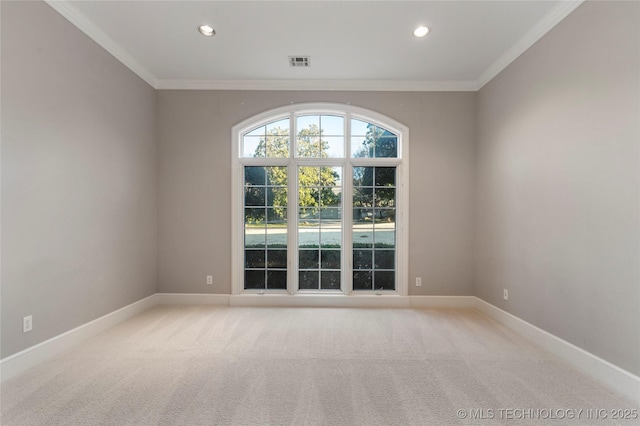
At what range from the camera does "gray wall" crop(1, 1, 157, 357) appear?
2.15m

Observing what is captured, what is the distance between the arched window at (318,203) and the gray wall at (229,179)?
232 mm

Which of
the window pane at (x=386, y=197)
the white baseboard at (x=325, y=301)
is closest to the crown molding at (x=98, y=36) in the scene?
the white baseboard at (x=325, y=301)

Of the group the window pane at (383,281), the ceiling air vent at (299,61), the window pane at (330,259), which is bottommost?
the window pane at (383,281)

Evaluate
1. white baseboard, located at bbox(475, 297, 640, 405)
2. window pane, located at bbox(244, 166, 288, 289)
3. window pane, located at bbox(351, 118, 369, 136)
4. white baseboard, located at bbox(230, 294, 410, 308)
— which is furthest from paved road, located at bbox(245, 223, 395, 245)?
white baseboard, located at bbox(475, 297, 640, 405)

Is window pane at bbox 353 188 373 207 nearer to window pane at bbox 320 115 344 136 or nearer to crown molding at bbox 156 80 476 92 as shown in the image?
window pane at bbox 320 115 344 136

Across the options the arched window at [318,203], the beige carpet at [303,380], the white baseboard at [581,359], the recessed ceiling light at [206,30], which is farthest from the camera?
the arched window at [318,203]

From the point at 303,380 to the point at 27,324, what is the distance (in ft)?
7.49

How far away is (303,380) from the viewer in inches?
84.9

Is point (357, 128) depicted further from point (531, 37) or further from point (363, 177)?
point (531, 37)

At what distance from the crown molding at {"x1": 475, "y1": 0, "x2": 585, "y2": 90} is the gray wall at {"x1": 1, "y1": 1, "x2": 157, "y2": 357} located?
4386 mm

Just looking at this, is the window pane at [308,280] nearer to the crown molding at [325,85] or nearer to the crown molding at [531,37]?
the crown molding at [325,85]

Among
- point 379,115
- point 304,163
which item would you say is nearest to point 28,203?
point 304,163

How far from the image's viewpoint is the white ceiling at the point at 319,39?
2488 millimetres

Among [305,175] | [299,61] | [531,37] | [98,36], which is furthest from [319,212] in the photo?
[98,36]
